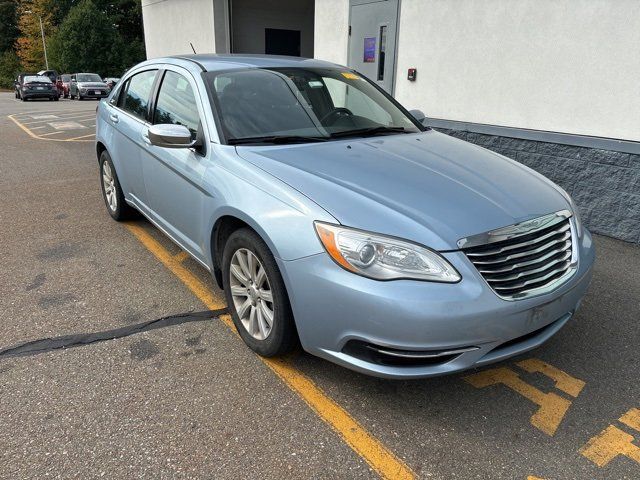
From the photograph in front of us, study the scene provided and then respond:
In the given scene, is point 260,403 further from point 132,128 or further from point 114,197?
point 114,197

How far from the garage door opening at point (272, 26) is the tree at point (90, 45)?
4112 centimetres

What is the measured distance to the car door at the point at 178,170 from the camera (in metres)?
3.35

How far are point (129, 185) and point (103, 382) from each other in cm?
237

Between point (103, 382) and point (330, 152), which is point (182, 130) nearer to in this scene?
point (330, 152)

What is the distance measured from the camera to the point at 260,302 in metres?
2.91

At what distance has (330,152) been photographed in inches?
123

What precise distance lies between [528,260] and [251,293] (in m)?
1.49

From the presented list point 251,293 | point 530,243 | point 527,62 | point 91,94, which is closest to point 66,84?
point 91,94

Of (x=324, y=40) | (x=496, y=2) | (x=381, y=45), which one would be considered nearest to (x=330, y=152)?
(x=496, y=2)

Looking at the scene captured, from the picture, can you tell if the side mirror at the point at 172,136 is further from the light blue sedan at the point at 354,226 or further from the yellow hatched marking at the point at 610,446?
the yellow hatched marking at the point at 610,446

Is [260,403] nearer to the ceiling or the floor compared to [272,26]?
nearer to the floor

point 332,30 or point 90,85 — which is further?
point 90,85

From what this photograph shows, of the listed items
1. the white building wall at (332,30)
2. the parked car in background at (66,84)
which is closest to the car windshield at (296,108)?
the white building wall at (332,30)

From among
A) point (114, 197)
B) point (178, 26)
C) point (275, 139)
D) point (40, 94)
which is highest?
point (178, 26)
